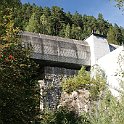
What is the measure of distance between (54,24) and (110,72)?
5236 cm

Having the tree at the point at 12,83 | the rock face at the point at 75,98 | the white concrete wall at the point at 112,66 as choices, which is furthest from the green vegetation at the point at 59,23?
the tree at the point at 12,83

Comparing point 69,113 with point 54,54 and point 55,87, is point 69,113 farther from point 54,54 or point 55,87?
point 54,54

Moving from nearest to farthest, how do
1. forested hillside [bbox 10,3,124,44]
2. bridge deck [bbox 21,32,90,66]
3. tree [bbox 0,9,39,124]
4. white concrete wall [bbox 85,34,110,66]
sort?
tree [bbox 0,9,39,124], bridge deck [bbox 21,32,90,66], white concrete wall [bbox 85,34,110,66], forested hillside [bbox 10,3,124,44]

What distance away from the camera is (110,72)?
29.2 metres

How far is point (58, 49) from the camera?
31688mm

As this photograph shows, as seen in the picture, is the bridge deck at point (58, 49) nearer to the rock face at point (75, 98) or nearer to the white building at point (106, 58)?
the white building at point (106, 58)

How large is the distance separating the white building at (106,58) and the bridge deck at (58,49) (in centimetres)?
70

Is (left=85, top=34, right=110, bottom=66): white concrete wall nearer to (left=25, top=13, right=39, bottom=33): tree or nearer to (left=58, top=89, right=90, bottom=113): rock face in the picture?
(left=58, top=89, right=90, bottom=113): rock face

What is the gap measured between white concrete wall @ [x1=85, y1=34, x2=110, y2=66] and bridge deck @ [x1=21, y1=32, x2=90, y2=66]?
0.49 m

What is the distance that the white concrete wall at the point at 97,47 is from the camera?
32466 mm

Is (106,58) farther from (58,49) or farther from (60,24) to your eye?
(60,24)

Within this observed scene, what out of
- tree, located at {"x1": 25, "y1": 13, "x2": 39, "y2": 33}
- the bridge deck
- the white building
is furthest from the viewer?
tree, located at {"x1": 25, "y1": 13, "x2": 39, "y2": 33}

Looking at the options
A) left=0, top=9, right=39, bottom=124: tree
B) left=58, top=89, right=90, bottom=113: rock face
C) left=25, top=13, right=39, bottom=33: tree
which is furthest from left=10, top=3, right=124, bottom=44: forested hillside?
left=0, top=9, right=39, bottom=124: tree

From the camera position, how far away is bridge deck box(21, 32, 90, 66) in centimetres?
3059
